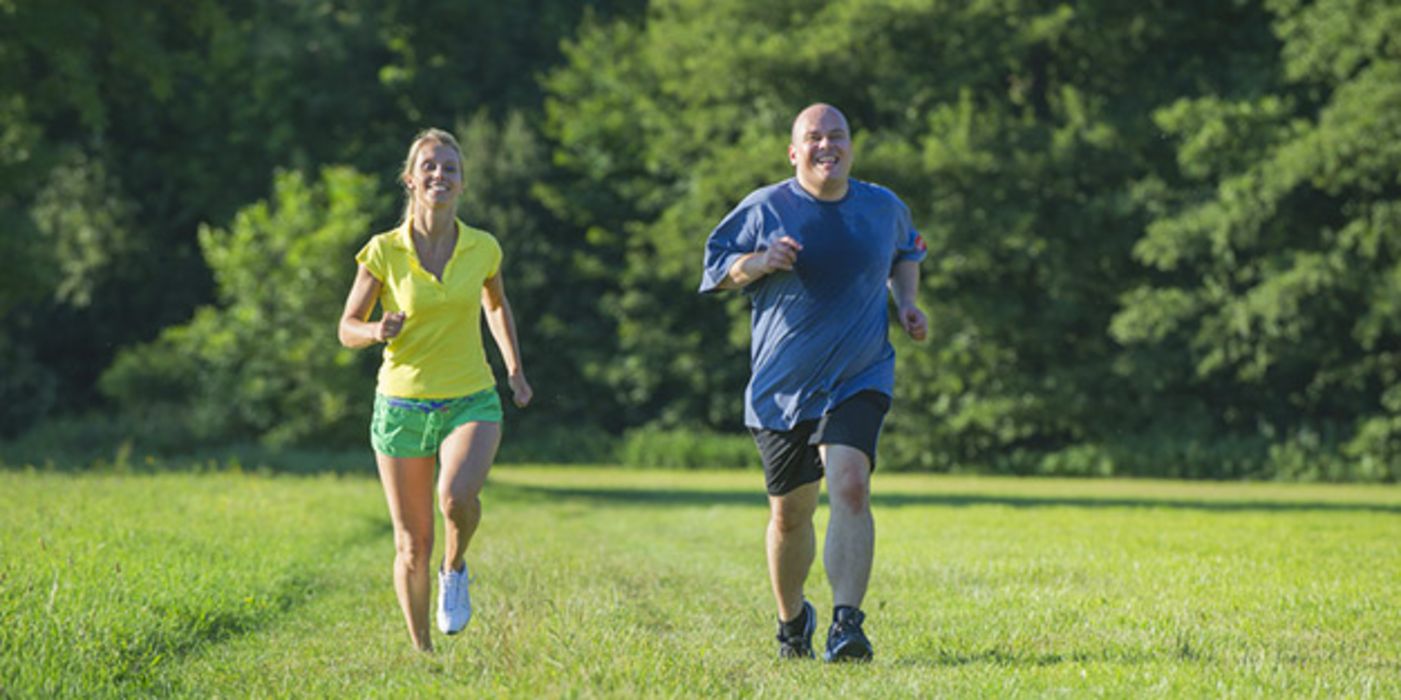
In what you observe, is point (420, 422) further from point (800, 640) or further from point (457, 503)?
point (800, 640)

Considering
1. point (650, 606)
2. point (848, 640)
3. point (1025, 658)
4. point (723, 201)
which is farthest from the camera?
point (723, 201)

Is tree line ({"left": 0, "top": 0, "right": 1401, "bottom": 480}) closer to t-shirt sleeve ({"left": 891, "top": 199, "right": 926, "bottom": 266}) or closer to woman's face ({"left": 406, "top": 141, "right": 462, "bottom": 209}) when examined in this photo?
woman's face ({"left": 406, "top": 141, "right": 462, "bottom": 209})

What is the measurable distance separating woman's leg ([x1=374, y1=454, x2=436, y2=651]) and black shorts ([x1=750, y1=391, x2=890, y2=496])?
1.50 meters

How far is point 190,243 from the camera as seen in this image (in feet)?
154

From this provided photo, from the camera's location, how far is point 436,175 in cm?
770

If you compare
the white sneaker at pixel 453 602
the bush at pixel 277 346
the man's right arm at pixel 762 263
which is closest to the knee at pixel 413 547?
the white sneaker at pixel 453 602

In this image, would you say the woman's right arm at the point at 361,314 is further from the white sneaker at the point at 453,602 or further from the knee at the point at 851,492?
the knee at the point at 851,492

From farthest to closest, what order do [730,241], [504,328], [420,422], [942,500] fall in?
1. [942,500]
2. [504,328]
3. [730,241]
4. [420,422]

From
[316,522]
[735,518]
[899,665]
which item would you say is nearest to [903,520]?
[735,518]

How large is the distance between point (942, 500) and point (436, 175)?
1922 centimetres

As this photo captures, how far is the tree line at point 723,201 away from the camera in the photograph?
3359 centimetres

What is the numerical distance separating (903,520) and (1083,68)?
2175 centimetres

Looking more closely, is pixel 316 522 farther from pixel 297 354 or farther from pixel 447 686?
pixel 297 354

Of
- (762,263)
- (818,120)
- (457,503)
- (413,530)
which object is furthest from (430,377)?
(818,120)
